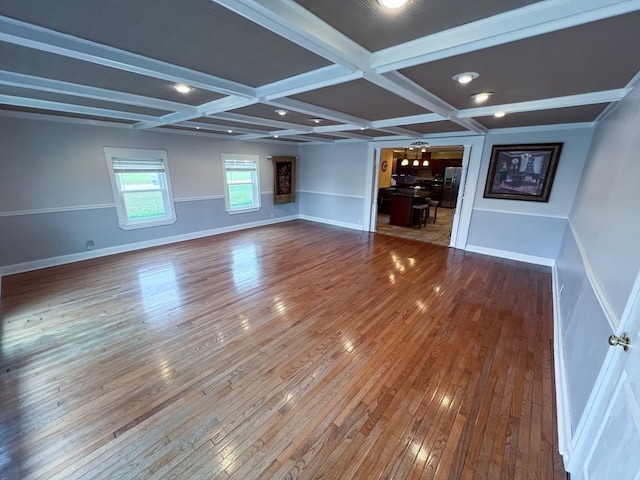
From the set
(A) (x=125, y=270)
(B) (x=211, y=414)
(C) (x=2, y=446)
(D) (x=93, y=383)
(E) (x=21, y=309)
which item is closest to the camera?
(C) (x=2, y=446)

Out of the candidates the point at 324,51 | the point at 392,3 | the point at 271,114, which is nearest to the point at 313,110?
the point at 271,114

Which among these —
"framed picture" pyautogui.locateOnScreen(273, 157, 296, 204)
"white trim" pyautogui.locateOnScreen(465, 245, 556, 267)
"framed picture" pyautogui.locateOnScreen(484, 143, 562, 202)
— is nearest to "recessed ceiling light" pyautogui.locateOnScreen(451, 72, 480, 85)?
"framed picture" pyautogui.locateOnScreen(484, 143, 562, 202)

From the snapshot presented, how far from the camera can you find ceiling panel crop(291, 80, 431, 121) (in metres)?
2.31

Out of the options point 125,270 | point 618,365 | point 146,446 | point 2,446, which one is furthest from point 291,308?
point 125,270

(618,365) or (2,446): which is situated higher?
(618,365)

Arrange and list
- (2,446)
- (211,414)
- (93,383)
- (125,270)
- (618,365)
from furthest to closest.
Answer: (125,270) → (93,383) → (211,414) → (2,446) → (618,365)

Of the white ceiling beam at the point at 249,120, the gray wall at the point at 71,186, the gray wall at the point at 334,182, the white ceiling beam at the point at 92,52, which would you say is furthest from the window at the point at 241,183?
the white ceiling beam at the point at 92,52

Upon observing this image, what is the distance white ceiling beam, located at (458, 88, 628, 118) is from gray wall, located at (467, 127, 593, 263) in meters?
1.80

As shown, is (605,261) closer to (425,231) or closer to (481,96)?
(481,96)

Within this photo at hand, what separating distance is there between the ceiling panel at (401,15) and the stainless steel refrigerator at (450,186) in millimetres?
9693

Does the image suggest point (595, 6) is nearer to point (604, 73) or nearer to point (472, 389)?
point (604, 73)

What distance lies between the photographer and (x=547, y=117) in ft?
11.1

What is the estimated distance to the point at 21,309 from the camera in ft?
9.12

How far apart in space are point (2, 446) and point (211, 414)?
1.10m
